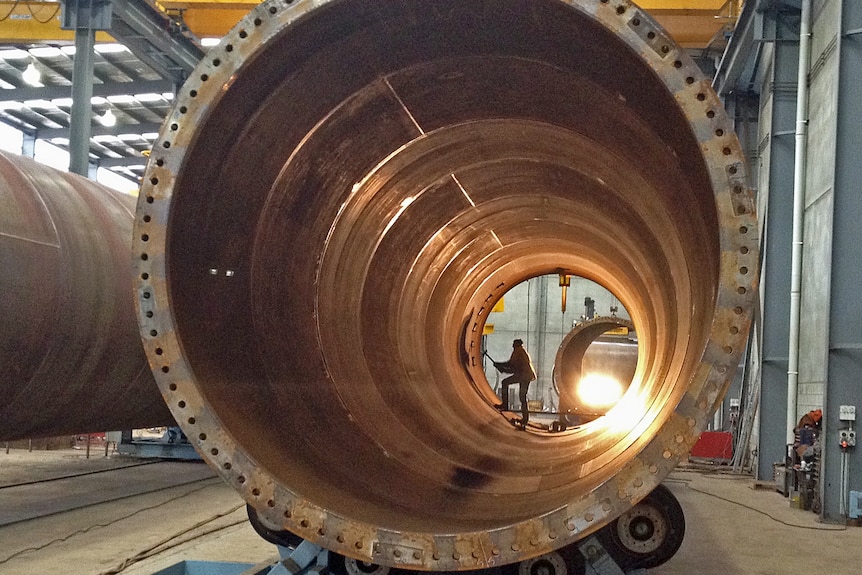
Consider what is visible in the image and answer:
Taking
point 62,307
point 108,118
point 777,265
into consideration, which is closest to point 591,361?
point 777,265

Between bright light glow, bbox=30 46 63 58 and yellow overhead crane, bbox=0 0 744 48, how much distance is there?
14.9 ft

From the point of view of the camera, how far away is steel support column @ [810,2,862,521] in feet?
29.8

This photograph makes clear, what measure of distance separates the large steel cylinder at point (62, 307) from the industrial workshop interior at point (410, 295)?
3 centimetres

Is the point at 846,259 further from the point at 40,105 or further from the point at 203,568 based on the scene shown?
the point at 40,105

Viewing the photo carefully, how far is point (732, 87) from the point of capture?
51.8 feet

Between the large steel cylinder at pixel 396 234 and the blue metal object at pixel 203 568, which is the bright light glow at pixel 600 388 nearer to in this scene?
the large steel cylinder at pixel 396 234

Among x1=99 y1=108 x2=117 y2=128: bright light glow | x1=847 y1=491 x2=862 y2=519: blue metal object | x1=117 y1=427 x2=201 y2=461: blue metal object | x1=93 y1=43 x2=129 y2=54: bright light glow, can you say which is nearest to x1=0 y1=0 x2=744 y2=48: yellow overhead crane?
x1=93 y1=43 x2=129 y2=54: bright light glow

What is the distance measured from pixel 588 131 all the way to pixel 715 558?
12.8ft

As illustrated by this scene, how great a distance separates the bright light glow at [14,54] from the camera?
18.4m

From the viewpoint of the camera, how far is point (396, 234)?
4926 mm

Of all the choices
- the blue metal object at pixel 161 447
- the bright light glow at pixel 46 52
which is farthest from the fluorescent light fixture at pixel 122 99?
the blue metal object at pixel 161 447

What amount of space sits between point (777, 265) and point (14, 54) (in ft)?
49.9

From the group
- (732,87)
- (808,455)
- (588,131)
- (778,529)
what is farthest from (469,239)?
(732,87)

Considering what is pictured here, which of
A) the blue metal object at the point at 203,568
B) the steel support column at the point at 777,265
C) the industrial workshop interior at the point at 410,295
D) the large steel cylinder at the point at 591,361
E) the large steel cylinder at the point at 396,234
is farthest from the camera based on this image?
the large steel cylinder at the point at 591,361
